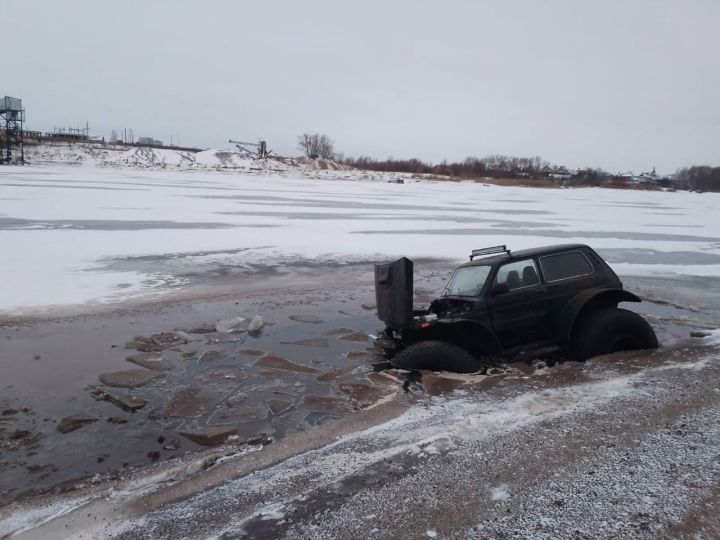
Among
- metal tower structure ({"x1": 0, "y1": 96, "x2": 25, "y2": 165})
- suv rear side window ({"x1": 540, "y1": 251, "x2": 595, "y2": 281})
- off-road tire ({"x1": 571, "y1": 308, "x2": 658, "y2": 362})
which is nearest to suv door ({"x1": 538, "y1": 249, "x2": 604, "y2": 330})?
Result: suv rear side window ({"x1": 540, "y1": 251, "x2": 595, "y2": 281})

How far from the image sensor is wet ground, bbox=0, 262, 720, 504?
500cm

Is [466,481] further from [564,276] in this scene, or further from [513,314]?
[564,276]

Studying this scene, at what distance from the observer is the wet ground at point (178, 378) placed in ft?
16.4

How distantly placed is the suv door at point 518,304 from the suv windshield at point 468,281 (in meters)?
0.20

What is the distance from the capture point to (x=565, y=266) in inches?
284

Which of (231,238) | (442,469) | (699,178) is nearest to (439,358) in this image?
(442,469)

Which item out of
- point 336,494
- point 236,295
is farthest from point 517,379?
point 236,295

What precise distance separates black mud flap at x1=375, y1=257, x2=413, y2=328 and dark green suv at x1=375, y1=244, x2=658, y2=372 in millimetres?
12

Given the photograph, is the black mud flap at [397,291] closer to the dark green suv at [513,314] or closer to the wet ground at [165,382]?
the dark green suv at [513,314]

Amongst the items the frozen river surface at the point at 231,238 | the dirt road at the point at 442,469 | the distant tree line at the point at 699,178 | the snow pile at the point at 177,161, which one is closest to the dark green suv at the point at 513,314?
the dirt road at the point at 442,469

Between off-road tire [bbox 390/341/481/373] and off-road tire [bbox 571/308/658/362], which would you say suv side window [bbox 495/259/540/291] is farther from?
off-road tire [bbox 390/341/481/373]

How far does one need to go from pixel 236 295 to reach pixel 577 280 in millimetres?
6559

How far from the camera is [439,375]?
6449mm

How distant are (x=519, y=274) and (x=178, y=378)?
4313 millimetres
